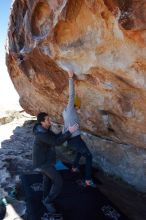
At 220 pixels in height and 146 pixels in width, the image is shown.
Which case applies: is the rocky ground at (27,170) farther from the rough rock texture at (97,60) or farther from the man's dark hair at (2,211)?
the man's dark hair at (2,211)

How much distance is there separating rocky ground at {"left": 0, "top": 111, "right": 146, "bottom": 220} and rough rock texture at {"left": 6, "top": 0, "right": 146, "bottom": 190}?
29 cm

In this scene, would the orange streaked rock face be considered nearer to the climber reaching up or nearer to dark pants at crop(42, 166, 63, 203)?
the climber reaching up

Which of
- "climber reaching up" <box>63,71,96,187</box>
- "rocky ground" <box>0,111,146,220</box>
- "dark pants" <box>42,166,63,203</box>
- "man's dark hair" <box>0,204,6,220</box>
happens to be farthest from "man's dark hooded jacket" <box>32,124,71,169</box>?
"rocky ground" <box>0,111,146,220</box>

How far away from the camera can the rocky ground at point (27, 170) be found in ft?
20.1

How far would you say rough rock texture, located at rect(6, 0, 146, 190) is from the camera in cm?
503

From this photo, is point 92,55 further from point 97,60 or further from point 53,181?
point 53,181

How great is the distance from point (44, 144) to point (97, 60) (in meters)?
1.59

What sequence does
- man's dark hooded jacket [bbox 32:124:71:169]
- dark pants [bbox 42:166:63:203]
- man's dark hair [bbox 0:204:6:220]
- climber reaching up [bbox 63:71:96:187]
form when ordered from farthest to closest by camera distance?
climber reaching up [bbox 63:71:96:187]
man's dark hair [bbox 0:204:6:220]
dark pants [bbox 42:166:63:203]
man's dark hooded jacket [bbox 32:124:71:169]

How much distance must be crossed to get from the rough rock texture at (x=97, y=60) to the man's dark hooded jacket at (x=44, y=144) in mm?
1364

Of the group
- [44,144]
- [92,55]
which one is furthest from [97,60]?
[44,144]

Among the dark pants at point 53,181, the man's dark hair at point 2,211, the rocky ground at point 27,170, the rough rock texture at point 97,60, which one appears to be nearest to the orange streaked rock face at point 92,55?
the rough rock texture at point 97,60

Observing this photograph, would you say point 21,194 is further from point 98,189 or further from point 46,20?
point 46,20

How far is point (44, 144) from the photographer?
536cm

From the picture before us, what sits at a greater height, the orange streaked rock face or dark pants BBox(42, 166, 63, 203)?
the orange streaked rock face
